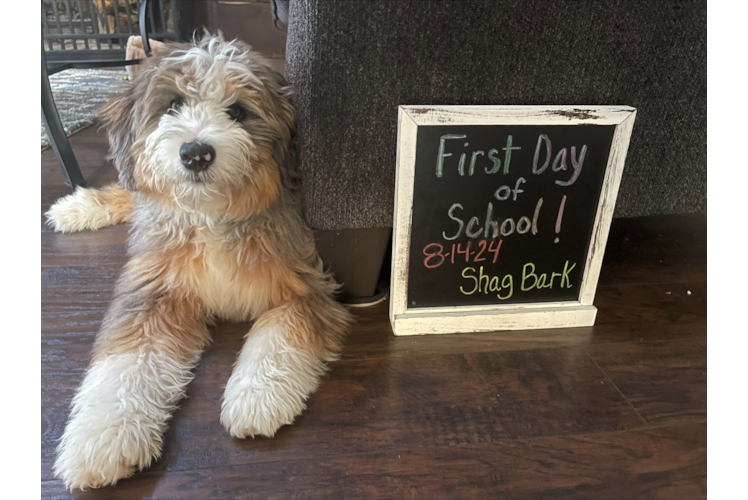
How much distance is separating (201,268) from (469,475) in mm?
726

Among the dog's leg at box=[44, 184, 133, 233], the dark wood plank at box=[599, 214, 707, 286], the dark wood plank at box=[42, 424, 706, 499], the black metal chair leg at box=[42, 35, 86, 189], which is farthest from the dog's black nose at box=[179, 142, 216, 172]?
the black metal chair leg at box=[42, 35, 86, 189]

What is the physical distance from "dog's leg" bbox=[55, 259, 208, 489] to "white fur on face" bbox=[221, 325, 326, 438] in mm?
126

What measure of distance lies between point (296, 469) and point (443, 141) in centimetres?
70

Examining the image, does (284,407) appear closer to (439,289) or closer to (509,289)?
(439,289)

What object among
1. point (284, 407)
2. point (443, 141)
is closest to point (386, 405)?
point (284, 407)

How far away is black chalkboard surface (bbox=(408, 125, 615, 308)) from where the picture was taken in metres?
1.14

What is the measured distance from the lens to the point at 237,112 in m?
1.11

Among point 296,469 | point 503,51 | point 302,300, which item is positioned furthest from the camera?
point 302,300

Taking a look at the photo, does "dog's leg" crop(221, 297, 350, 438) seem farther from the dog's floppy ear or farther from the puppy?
the dog's floppy ear

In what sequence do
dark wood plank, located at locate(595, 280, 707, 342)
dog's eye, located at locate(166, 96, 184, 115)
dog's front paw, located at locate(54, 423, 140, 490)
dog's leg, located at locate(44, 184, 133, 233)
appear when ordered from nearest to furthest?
1. dog's front paw, located at locate(54, 423, 140, 490)
2. dog's eye, located at locate(166, 96, 184, 115)
3. dark wood plank, located at locate(595, 280, 707, 342)
4. dog's leg, located at locate(44, 184, 133, 233)

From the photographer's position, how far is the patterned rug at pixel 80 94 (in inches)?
111

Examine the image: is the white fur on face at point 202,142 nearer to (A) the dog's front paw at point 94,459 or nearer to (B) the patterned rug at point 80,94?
(A) the dog's front paw at point 94,459

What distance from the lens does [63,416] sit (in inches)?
40.6

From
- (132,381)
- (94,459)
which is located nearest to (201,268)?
(132,381)
